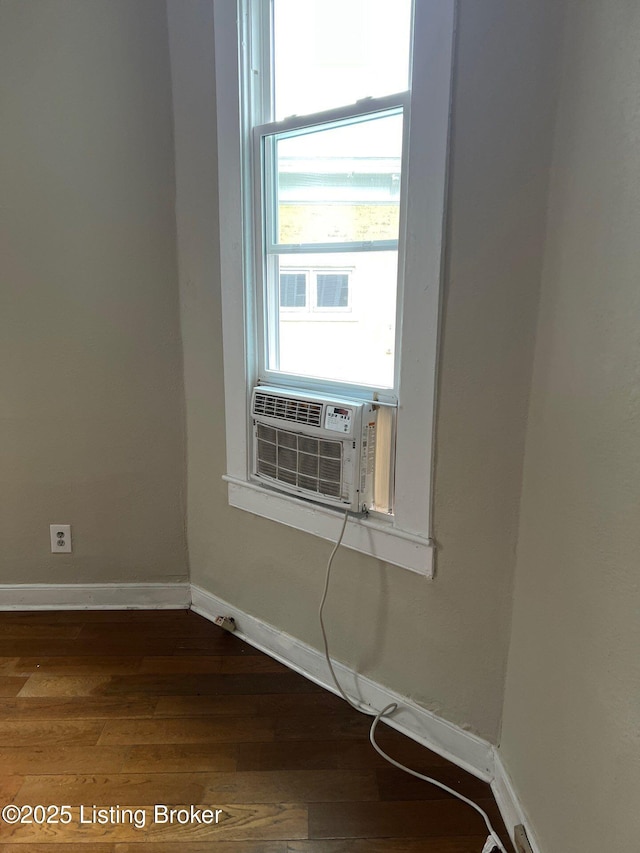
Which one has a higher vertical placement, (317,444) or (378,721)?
(317,444)

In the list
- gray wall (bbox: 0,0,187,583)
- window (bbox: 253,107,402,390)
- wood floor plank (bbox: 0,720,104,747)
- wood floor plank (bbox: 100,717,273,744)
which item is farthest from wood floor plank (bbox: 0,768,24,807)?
window (bbox: 253,107,402,390)

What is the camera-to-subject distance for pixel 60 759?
1.67 meters

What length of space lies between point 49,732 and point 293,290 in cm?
157

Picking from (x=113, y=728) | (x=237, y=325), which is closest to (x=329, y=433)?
(x=237, y=325)

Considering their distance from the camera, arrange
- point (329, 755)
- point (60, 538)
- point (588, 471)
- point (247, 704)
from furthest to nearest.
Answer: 1. point (60, 538)
2. point (247, 704)
3. point (329, 755)
4. point (588, 471)

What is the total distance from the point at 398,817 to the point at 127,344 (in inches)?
71.1

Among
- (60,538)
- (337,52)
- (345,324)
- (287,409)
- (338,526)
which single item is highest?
(337,52)

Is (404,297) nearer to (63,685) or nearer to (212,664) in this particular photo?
(212,664)

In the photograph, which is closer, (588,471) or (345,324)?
(588,471)

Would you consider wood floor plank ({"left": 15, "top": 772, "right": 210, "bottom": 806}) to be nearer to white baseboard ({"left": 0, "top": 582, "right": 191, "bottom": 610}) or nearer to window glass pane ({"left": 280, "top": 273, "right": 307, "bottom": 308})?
white baseboard ({"left": 0, "top": 582, "right": 191, "bottom": 610})

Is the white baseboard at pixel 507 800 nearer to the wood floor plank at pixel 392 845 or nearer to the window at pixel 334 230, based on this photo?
the wood floor plank at pixel 392 845

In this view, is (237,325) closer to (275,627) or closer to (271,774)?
(275,627)

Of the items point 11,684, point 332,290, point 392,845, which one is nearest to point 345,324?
point 332,290

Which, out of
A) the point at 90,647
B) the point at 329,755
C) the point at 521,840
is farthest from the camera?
the point at 90,647
